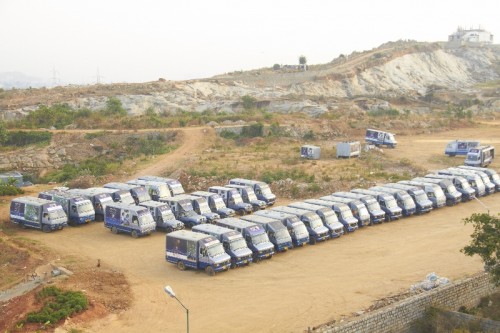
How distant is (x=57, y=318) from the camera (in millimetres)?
20766

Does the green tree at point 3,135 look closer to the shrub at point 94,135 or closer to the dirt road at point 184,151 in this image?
the shrub at point 94,135

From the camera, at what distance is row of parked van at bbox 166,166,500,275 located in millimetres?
26484

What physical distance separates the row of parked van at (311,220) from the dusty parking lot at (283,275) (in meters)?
0.58

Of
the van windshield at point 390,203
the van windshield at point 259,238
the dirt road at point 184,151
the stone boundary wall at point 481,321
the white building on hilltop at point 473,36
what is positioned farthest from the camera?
the white building on hilltop at point 473,36

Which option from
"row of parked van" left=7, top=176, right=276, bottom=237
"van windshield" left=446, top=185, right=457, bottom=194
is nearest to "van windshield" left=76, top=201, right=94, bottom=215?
"row of parked van" left=7, top=176, right=276, bottom=237

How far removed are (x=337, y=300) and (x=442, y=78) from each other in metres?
104

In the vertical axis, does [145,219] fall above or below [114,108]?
below

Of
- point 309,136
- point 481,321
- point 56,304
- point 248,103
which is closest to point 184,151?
point 309,136

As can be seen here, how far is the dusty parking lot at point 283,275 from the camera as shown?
21.5 meters

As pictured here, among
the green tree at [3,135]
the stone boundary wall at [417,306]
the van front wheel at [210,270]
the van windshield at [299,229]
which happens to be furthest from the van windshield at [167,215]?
the green tree at [3,135]

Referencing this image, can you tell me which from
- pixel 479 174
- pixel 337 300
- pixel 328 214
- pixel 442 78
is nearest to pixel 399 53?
pixel 442 78

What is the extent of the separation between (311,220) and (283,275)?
5502 mm

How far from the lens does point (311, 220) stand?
3088cm

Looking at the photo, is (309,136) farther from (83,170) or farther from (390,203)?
(390,203)
